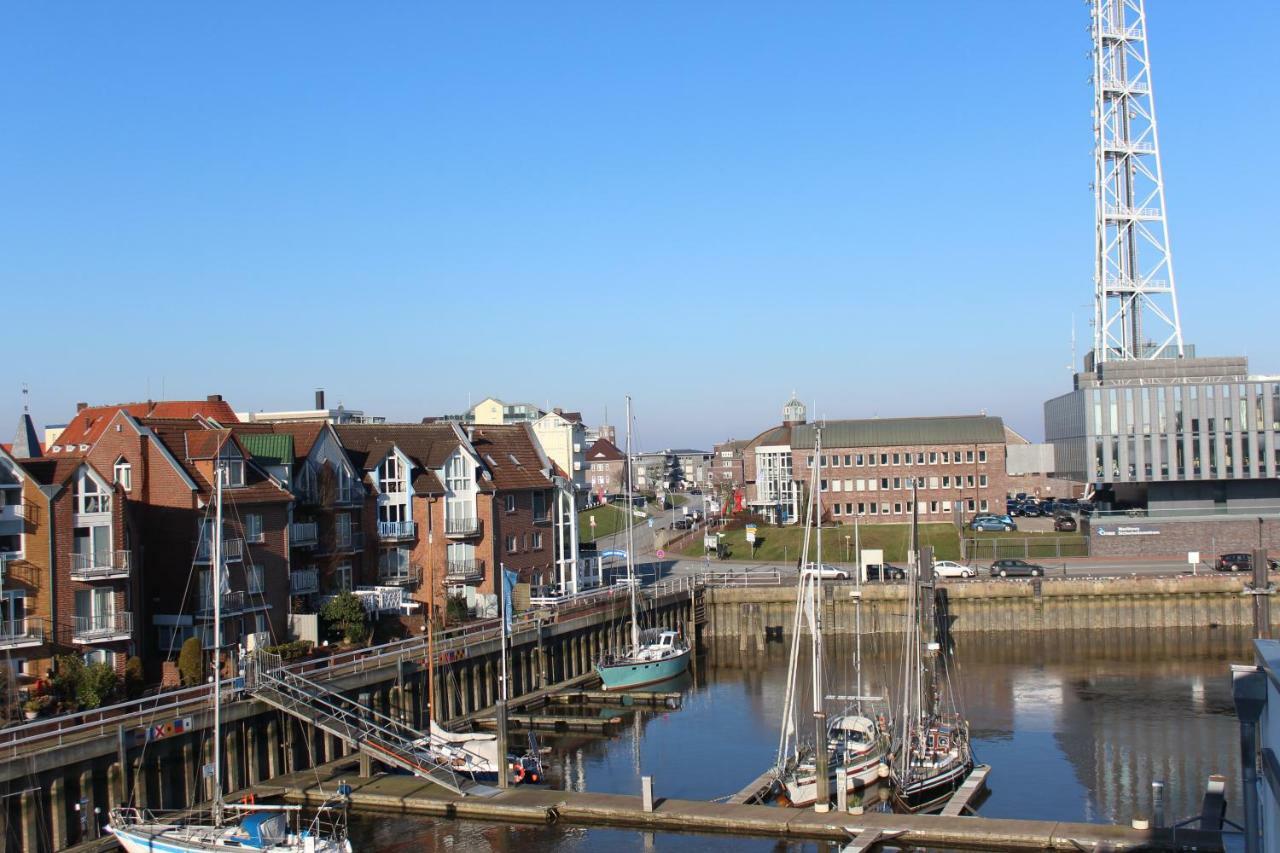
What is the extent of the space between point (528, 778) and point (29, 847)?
14029 mm

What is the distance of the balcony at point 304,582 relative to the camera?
5119cm

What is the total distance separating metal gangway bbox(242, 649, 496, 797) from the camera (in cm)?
3747

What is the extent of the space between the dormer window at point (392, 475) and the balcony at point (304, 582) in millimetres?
7589

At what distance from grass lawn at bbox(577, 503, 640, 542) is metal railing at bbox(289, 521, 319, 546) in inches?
2260

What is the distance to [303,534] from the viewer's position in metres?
52.6

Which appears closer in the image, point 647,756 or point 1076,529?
point 647,756

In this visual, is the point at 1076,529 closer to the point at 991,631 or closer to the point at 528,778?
the point at 991,631

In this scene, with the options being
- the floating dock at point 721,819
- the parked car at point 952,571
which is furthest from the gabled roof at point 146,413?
the parked car at point 952,571

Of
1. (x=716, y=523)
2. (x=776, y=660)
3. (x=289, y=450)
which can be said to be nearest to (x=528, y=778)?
(x=289, y=450)

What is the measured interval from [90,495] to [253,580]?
734 centimetres

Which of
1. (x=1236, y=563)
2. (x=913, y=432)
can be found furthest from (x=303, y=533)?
(x=913, y=432)

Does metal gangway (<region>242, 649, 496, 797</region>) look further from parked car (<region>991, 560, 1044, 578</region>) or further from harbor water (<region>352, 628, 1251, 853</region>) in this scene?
parked car (<region>991, 560, 1044, 578</region>)

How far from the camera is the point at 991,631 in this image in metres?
69.2

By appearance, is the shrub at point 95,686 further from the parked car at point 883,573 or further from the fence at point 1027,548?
the fence at point 1027,548
